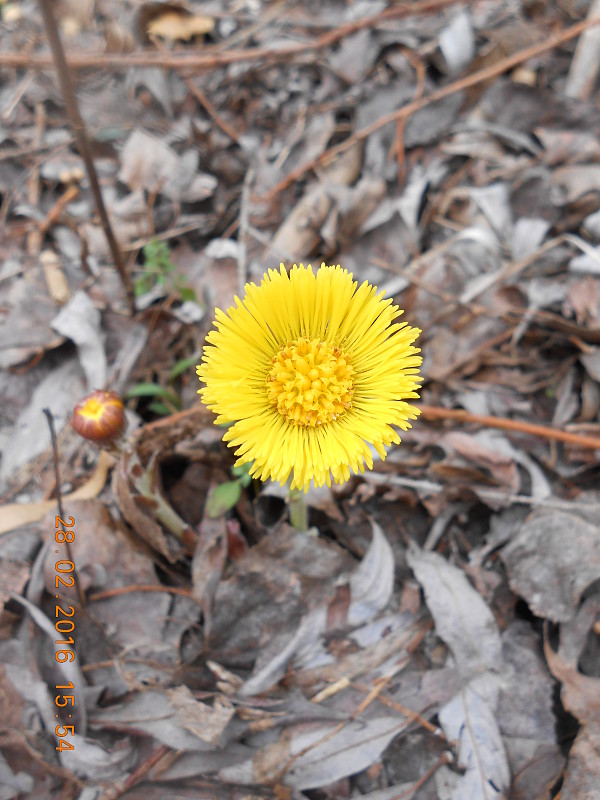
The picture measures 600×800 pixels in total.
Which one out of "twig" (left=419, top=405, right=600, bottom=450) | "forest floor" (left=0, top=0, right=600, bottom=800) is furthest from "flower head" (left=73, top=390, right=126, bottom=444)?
"twig" (left=419, top=405, right=600, bottom=450)

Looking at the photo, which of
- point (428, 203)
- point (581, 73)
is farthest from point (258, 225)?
Result: point (581, 73)

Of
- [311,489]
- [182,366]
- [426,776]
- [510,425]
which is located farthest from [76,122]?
[426,776]

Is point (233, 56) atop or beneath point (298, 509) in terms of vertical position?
atop

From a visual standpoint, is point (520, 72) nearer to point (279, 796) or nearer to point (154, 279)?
point (154, 279)

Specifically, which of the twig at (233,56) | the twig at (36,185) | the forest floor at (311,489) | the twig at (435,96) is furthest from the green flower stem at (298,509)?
the twig at (233,56)
